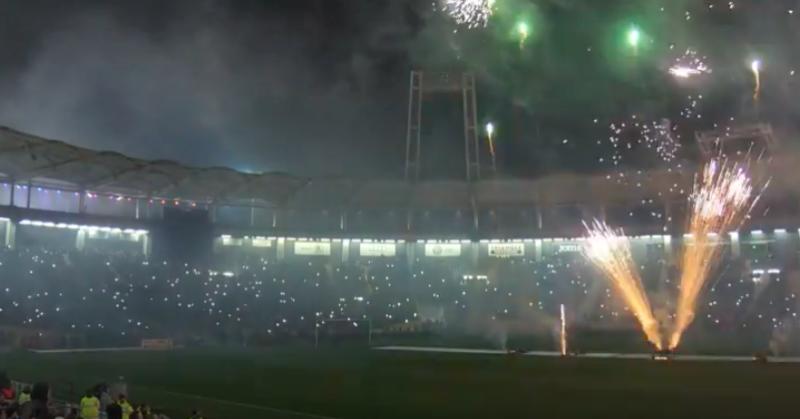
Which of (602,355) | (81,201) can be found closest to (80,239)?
(81,201)

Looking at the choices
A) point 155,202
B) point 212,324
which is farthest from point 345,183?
point 212,324

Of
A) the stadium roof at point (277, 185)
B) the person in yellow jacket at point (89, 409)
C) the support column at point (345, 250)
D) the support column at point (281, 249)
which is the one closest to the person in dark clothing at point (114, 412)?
the person in yellow jacket at point (89, 409)

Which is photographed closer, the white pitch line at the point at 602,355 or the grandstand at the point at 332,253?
the white pitch line at the point at 602,355

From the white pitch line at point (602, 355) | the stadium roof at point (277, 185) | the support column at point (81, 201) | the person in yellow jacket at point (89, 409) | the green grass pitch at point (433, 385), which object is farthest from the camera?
the support column at point (81, 201)

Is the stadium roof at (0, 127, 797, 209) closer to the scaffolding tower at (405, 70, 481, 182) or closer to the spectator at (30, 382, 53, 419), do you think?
the scaffolding tower at (405, 70, 481, 182)

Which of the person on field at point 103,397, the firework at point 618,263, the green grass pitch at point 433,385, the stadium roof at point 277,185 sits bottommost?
the green grass pitch at point 433,385

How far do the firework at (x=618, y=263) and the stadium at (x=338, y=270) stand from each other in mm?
997

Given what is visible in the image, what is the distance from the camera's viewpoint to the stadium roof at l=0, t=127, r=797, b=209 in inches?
2124

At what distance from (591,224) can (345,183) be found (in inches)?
911

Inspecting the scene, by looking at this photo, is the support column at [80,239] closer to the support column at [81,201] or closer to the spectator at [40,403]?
the support column at [81,201]

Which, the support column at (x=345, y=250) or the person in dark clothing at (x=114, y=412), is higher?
the support column at (x=345, y=250)

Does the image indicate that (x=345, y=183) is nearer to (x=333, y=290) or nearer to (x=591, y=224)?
(x=333, y=290)

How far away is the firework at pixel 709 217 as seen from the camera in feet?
137

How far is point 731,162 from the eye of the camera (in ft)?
162
